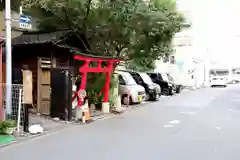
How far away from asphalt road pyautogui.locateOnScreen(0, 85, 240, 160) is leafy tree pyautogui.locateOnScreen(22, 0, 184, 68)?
434 cm

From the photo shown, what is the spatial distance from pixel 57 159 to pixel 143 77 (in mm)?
16461

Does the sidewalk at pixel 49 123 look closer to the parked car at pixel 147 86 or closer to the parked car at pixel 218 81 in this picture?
the parked car at pixel 147 86

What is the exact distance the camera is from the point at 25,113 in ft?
34.3

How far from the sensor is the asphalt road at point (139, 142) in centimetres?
791

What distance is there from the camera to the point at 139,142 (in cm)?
938

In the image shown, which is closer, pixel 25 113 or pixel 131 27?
pixel 25 113

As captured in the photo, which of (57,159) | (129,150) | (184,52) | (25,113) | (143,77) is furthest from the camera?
(184,52)

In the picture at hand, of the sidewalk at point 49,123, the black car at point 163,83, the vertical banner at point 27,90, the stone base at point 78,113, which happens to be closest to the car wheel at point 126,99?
the sidewalk at point 49,123

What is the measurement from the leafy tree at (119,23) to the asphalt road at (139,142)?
4.34 m

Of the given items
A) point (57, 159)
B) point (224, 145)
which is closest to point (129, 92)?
point (224, 145)

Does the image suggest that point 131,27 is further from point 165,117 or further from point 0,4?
point 0,4

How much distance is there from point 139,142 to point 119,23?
7.38 meters

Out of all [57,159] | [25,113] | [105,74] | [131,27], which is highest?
[131,27]

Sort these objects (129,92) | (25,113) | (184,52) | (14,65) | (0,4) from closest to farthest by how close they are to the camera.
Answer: (25,113), (0,4), (14,65), (129,92), (184,52)
